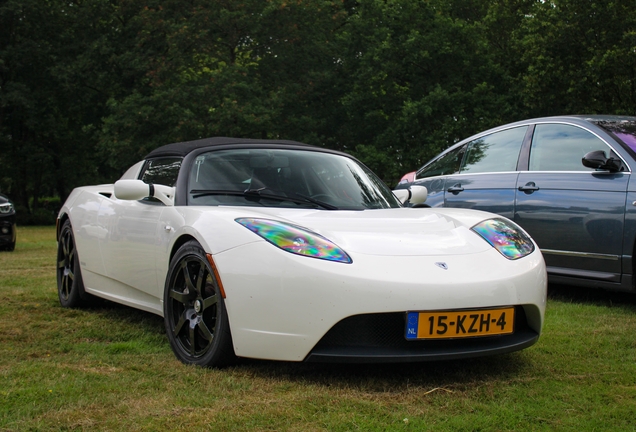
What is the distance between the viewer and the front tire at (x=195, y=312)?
3.44 meters

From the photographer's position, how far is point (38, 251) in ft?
40.4

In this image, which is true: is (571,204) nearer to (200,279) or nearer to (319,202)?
(319,202)

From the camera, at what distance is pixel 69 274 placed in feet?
19.1

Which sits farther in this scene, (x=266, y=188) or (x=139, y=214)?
(x=139, y=214)

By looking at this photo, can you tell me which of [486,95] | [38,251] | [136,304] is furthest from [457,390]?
[486,95]

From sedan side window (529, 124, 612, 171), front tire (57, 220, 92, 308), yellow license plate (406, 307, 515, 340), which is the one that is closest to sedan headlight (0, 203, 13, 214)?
front tire (57, 220, 92, 308)

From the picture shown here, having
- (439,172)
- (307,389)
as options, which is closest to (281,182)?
(307,389)

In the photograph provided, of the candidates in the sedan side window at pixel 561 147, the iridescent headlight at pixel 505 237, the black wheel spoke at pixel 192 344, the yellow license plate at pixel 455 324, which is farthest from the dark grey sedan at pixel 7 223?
the yellow license plate at pixel 455 324

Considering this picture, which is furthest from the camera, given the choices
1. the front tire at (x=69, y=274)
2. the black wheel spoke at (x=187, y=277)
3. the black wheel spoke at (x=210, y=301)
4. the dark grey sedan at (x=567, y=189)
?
the front tire at (x=69, y=274)

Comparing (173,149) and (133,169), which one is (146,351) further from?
(133,169)

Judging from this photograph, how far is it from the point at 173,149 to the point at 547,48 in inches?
831

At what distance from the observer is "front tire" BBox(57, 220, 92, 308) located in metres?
5.61

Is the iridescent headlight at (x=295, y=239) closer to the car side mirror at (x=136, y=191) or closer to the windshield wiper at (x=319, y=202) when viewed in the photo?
the windshield wiper at (x=319, y=202)

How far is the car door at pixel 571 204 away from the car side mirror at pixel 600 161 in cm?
6
